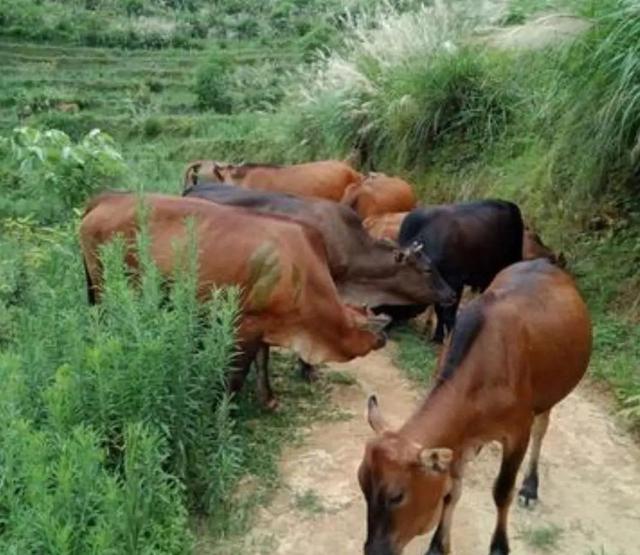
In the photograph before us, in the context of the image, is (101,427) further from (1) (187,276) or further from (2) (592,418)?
(2) (592,418)

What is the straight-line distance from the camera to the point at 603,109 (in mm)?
6895

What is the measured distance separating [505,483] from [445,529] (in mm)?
327

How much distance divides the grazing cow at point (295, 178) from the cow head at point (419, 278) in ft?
8.72

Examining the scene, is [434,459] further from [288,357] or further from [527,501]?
[288,357]

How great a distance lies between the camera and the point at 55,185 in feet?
32.5

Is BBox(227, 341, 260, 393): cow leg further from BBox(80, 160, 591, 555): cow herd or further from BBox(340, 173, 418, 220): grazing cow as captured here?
BBox(340, 173, 418, 220): grazing cow

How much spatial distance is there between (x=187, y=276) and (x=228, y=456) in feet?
3.05

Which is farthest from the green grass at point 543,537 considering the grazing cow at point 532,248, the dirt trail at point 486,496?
the grazing cow at point 532,248

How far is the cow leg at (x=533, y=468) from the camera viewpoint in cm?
482

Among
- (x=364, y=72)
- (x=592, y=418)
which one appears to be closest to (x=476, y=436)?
(x=592, y=418)

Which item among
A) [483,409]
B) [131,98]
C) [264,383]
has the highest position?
[483,409]

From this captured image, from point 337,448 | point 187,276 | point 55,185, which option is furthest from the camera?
point 55,185

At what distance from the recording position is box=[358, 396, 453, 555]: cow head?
11.6 feet

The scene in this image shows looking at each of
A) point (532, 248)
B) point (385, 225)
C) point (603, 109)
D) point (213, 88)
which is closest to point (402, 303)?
point (532, 248)
